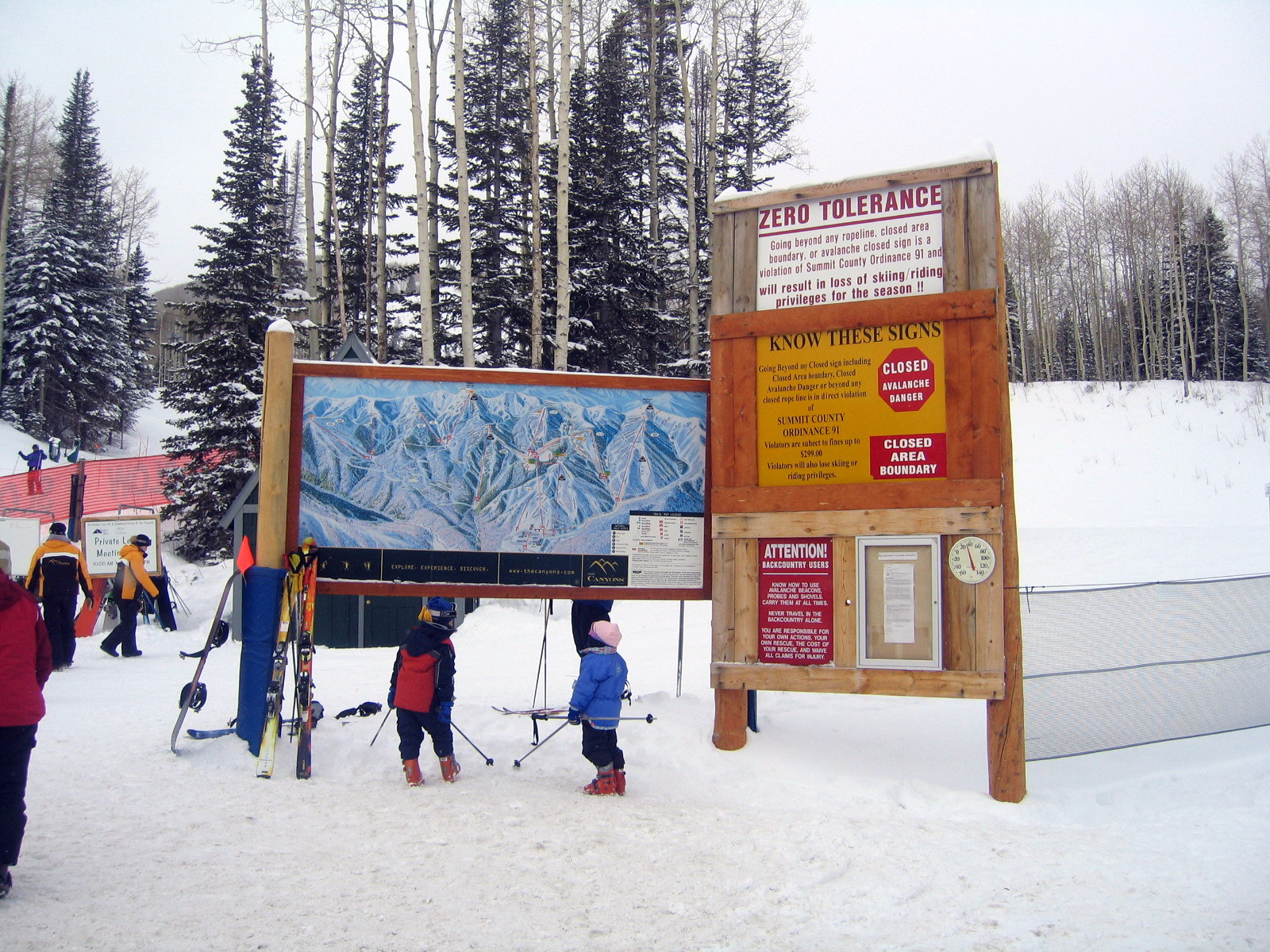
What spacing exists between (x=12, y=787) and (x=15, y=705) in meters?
0.39

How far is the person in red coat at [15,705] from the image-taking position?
411 centimetres

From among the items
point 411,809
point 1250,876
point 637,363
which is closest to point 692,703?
point 411,809

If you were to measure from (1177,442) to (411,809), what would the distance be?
2691 centimetres

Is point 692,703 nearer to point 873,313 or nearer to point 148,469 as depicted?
point 873,313

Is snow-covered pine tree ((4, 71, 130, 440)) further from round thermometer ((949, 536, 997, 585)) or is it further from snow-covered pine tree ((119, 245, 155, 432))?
round thermometer ((949, 536, 997, 585))

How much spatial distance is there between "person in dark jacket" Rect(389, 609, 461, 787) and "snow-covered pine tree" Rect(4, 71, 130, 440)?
119 feet

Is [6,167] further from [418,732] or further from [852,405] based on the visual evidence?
[852,405]

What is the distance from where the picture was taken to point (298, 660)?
674cm

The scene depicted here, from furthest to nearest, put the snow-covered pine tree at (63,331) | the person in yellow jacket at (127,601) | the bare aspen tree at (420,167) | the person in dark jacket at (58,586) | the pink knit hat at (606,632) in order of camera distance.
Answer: the snow-covered pine tree at (63,331), the bare aspen tree at (420,167), the person in yellow jacket at (127,601), the person in dark jacket at (58,586), the pink knit hat at (606,632)

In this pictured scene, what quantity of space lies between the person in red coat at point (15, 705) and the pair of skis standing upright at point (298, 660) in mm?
2298

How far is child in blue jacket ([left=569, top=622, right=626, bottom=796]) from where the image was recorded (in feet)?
20.5

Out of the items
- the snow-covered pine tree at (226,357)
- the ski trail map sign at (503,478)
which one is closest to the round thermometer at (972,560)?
the ski trail map sign at (503,478)

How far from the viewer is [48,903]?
13.3ft

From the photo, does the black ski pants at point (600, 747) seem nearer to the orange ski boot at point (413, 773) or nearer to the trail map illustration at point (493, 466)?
the orange ski boot at point (413, 773)
